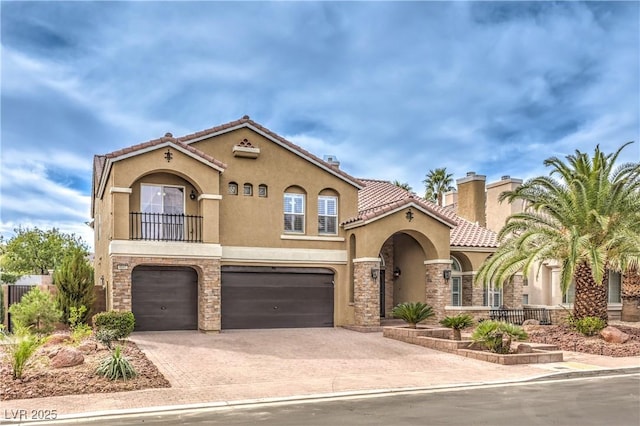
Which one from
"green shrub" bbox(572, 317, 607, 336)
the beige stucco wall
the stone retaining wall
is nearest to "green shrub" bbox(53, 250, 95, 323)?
the beige stucco wall

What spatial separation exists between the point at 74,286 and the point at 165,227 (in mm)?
3853

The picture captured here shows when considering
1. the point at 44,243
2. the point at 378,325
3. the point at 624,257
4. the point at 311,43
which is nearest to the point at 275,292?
the point at 378,325

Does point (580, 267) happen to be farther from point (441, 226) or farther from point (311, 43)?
point (311, 43)

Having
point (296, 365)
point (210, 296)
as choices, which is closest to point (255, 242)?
point (210, 296)

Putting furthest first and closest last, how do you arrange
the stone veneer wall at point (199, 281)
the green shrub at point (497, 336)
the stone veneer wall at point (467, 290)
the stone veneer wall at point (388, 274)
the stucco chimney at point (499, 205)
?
the stucco chimney at point (499, 205)
the stone veneer wall at point (388, 274)
the stone veneer wall at point (467, 290)
the stone veneer wall at point (199, 281)
the green shrub at point (497, 336)

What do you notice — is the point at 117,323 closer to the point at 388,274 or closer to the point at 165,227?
the point at 165,227

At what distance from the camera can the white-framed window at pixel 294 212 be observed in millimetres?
25500

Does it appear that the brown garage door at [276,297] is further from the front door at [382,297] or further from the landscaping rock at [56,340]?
the landscaping rock at [56,340]

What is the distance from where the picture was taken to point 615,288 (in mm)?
32750

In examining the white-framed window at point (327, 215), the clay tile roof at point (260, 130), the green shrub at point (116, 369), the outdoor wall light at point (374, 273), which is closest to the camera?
the green shrub at point (116, 369)

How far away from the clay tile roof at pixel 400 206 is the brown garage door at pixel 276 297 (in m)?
3.09

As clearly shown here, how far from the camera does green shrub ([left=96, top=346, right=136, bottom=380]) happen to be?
1323 centimetres

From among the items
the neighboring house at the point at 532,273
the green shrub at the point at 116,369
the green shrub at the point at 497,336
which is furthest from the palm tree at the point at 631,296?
the green shrub at the point at 116,369

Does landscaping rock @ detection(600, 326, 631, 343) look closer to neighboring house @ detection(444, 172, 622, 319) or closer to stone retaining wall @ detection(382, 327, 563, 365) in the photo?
stone retaining wall @ detection(382, 327, 563, 365)
